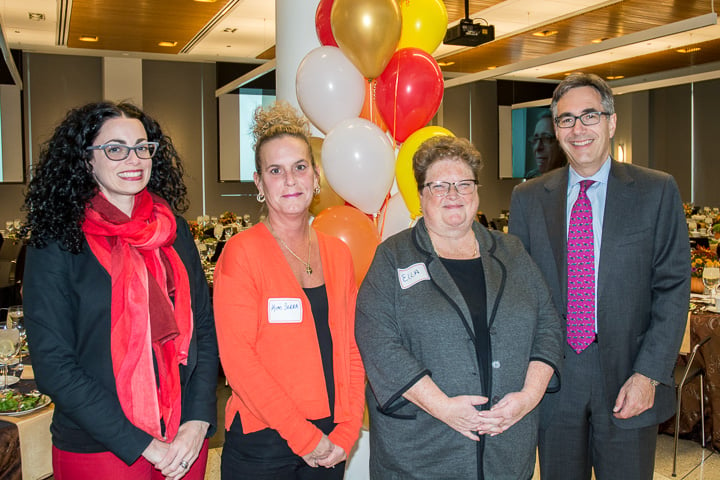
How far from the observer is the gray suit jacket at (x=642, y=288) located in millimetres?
1990

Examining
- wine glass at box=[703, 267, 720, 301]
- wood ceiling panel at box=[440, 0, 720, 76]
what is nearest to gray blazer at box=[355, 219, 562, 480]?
wine glass at box=[703, 267, 720, 301]

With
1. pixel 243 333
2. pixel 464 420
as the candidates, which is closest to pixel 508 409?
pixel 464 420

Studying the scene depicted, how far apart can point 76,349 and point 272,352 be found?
1.76 feet

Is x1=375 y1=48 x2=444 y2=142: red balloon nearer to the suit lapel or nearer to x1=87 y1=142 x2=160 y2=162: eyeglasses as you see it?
the suit lapel

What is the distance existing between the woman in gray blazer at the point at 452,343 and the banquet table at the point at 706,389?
7.09ft

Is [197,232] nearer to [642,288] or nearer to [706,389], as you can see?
[706,389]

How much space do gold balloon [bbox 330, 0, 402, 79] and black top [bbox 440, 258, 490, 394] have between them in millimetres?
1145

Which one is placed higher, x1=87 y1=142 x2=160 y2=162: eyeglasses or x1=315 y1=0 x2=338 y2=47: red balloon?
x1=315 y1=0 x2=338 y2=47: red balloon

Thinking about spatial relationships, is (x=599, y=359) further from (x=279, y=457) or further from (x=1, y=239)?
(x=1, y=239)

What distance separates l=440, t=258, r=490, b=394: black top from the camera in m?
1.78

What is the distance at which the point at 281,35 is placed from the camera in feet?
11.0

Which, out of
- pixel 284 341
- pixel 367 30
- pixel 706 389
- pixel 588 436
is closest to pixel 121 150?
pixel 284 341

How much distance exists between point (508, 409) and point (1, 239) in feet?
22.7

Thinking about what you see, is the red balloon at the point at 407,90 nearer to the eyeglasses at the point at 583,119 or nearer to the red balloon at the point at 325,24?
the red balloon at the point at 325,24
